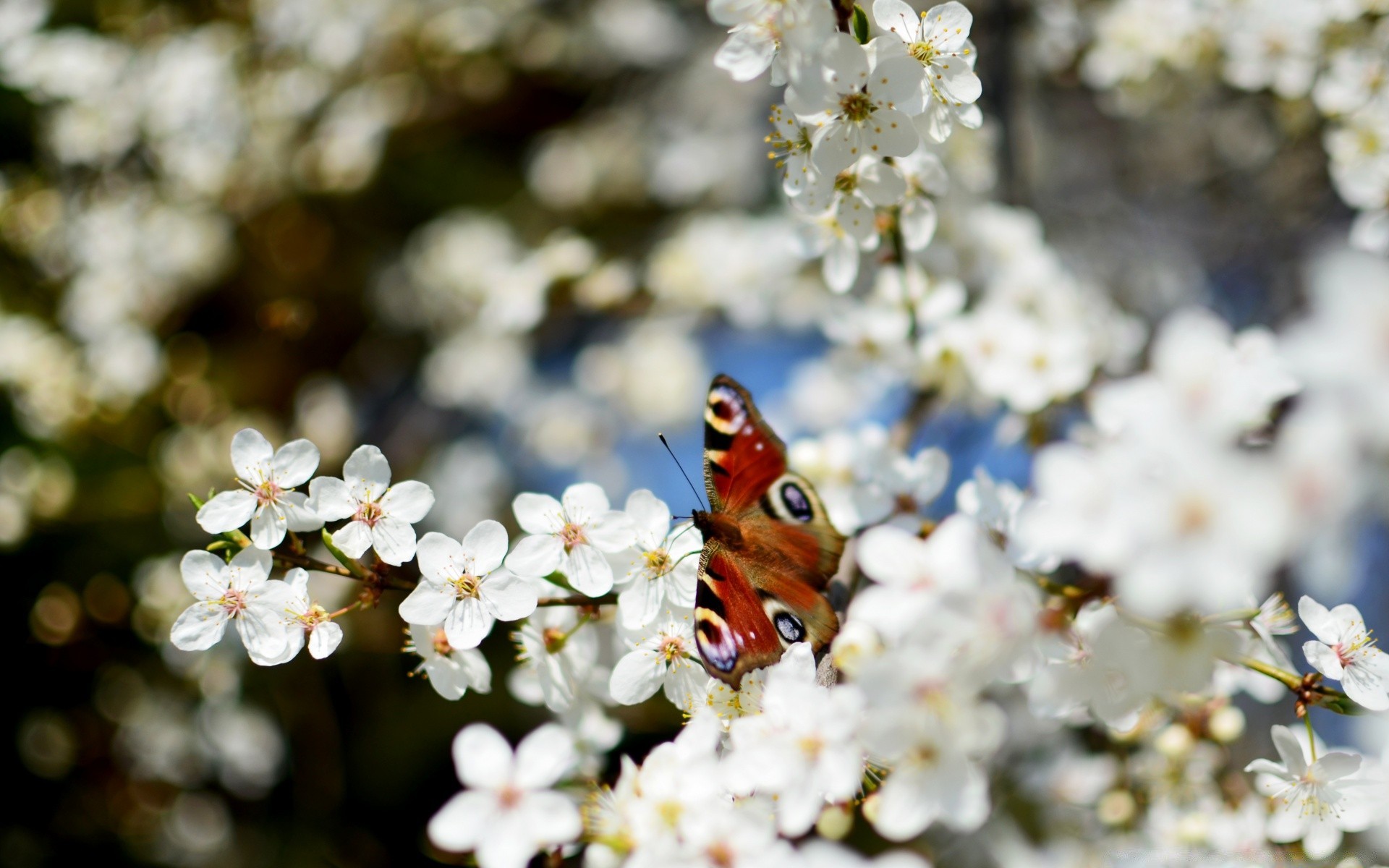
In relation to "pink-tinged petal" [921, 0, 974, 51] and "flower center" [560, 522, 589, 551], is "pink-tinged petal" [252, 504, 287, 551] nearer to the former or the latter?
"flower center" [560, 522, 589, 551]

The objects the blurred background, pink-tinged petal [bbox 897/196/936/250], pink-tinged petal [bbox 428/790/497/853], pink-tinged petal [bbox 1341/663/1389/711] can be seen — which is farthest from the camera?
the blurred background

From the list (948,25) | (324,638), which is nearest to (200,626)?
(324,638)

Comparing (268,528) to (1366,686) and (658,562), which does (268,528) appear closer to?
(658,562)

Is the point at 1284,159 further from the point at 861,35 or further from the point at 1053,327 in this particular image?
the point at 861,35

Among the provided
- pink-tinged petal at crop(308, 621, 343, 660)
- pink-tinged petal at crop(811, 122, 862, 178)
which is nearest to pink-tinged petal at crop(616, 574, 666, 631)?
pink-tinged petal at crop(308, 621, 343, 660)

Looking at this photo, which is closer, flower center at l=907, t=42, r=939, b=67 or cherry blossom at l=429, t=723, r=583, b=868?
cherry blossom at l=429, t=723, r=583, b=868

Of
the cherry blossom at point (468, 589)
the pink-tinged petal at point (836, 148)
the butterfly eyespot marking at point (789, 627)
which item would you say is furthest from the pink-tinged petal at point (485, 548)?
the pink-tinged petal at point (836, 148)
